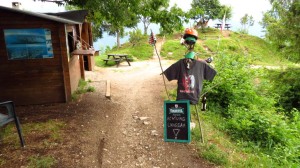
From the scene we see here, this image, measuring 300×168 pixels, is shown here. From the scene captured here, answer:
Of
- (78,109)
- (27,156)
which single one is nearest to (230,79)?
(78,109)

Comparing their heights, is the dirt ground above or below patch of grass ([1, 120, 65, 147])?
below

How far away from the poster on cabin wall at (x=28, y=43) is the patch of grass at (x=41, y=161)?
390 cm

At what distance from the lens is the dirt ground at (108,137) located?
4.54m

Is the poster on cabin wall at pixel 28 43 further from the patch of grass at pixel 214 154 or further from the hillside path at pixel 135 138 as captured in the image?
the patch of grass at pixel 214 154

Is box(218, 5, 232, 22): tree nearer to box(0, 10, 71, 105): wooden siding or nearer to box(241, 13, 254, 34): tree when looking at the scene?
box(241, 13, 254, 34): tree

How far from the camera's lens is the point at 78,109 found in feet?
24.0

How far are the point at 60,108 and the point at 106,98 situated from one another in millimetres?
1704

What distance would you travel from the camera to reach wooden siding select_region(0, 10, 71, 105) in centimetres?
712

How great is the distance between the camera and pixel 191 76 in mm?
4547

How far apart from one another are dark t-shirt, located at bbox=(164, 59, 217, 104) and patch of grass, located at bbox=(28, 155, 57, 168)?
103 inches

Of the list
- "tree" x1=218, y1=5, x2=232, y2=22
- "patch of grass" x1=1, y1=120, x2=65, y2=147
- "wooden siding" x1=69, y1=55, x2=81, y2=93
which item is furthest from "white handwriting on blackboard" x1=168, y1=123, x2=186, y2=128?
"tree" x1=218, y1=5, x2=232, y2=22

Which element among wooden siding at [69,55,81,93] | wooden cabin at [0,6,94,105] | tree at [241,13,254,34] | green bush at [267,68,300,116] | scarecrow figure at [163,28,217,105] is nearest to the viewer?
scarecrow figure at [163,28,217,105]

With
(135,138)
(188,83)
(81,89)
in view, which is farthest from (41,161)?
(81,89)

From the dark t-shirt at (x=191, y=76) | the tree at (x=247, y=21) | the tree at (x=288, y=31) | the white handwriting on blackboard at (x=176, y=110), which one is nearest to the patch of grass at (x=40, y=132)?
the white handwriting on blackboard at (x=176, y=110)
